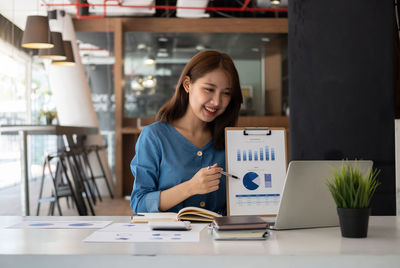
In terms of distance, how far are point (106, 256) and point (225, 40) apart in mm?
7614

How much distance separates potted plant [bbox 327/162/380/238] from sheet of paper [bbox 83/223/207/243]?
1.41 ft

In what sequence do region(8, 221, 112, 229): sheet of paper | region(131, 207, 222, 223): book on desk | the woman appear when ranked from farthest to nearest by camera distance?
1. the woman
2. region(131, 207, 222, 223): book on desk
3. region(8, 221, 112, 229): sheet of paper

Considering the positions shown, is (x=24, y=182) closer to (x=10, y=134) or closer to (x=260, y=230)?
(x=10, y=134)

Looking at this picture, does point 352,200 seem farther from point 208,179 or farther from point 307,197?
point 208,179

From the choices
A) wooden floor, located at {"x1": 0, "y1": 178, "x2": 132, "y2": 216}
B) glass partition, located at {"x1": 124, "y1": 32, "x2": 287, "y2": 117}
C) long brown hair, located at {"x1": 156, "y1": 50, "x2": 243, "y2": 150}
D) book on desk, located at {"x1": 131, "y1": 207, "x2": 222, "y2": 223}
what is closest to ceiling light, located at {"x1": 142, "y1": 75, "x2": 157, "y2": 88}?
glass partition, located at {"x1": 124, "y1": 32, "x2": 287, "y2": 117}

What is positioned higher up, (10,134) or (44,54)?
(44,54)

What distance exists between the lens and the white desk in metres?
1.20

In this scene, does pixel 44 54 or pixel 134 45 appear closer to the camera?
pixel 44 54

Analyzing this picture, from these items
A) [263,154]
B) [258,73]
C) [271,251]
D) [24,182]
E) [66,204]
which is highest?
[258,73]

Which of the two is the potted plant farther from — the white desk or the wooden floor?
the wooden floor

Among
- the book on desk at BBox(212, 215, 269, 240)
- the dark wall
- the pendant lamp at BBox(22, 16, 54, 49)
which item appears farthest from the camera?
the pendant lamp at BBox(22, 16, 54, 49)

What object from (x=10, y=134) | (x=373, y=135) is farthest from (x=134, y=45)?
(x=373, y=135)

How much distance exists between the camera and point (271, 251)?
1252 mm

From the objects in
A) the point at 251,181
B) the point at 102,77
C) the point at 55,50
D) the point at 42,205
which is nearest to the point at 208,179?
the point at 251,181
